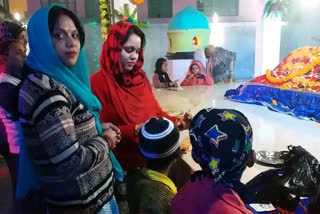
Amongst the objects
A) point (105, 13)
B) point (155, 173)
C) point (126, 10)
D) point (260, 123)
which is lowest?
point (260, 123)

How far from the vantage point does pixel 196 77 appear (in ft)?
25.5

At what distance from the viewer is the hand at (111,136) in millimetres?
1255

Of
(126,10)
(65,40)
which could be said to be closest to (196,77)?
(126,10)

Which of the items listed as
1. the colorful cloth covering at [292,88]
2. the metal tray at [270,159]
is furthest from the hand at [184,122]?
the colorful cloth covering at [292,88]

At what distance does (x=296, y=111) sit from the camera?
4.54 metres

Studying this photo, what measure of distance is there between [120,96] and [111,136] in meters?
0.57

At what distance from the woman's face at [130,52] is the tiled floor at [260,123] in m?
0.96

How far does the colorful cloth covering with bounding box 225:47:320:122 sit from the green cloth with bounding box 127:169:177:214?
3.59 meters

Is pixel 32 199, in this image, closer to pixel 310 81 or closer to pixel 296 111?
pixel 296 111

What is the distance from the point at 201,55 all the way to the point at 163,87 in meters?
1.39

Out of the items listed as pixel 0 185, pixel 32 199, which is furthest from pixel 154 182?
pixel 0 185

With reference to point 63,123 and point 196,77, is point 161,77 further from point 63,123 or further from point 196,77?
point 63,123

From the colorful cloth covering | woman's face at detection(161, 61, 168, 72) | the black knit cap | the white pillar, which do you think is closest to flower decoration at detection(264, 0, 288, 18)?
the white pillar

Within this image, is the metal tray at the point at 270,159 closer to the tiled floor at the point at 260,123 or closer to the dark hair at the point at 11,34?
the tiled floor at the point at 260,123
